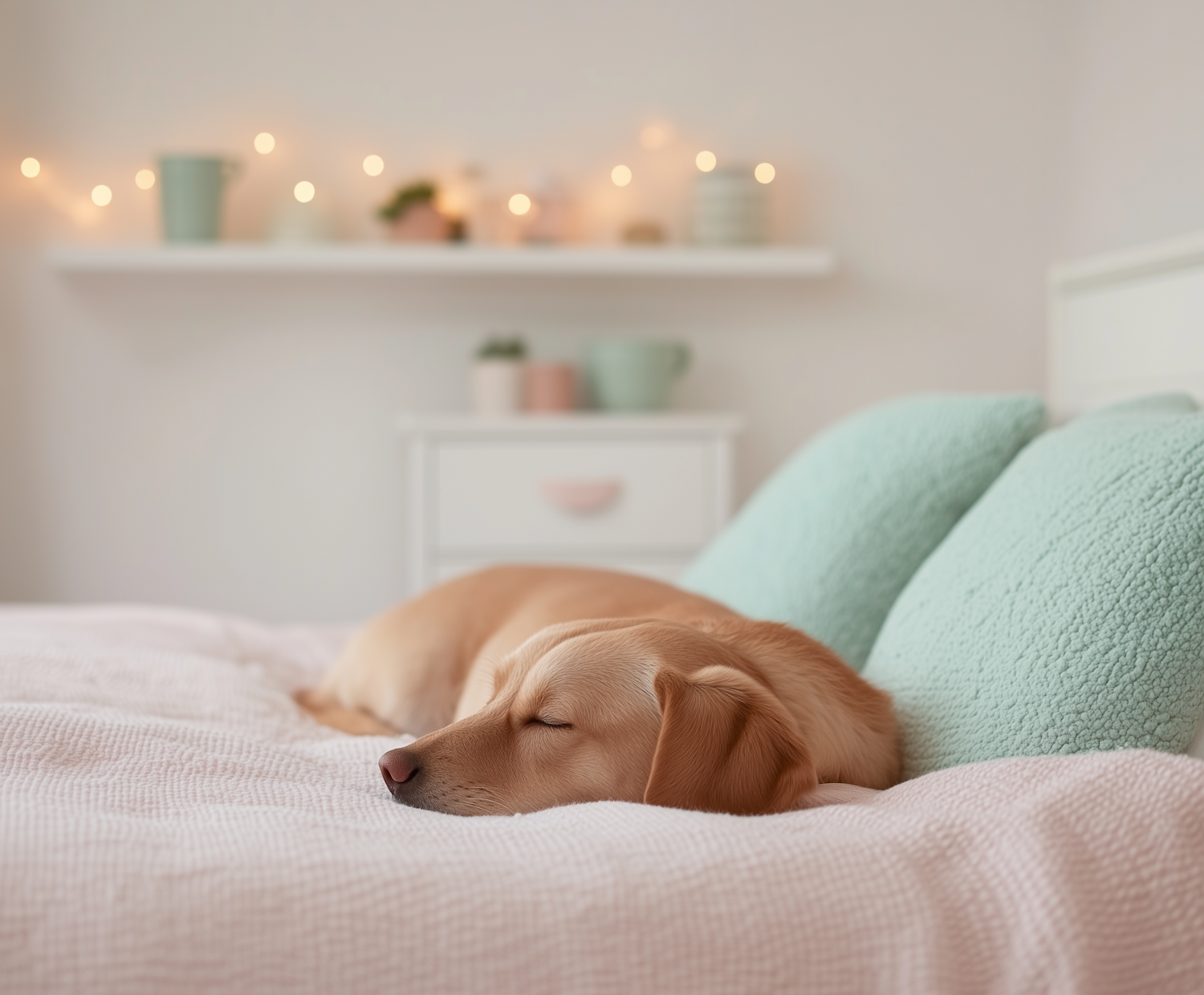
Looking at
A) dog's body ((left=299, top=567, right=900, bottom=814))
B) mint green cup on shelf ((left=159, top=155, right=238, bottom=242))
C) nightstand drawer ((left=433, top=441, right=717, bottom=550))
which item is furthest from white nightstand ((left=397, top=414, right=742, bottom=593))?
dog's body ((left=299, top=567, right=900, bottom=814))

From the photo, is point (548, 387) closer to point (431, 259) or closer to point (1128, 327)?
point (431, 259)

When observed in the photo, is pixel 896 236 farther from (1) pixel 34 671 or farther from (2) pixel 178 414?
(1) pixel 34 671

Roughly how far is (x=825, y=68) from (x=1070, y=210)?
82cm

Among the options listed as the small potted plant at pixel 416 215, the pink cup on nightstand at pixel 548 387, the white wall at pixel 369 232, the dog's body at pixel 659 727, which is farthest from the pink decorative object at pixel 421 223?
the dog's body at pixel 659 727

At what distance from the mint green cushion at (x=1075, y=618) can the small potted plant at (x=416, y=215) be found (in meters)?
2.18

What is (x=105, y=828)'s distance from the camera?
667 millimetres

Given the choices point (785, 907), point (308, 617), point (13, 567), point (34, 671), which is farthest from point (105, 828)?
point (13, 567)

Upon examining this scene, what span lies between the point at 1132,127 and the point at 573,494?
1653mm

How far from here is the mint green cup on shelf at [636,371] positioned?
115 inches

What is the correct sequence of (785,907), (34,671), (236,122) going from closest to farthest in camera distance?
(785,907) < (34,671) < (236,122)

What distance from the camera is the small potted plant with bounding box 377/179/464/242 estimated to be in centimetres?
296

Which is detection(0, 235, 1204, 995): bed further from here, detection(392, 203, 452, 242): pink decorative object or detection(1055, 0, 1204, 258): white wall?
detection(392, 203, 452, 242): pink decorative object

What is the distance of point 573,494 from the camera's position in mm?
2746

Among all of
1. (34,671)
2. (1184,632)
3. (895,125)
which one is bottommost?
(34,671)
